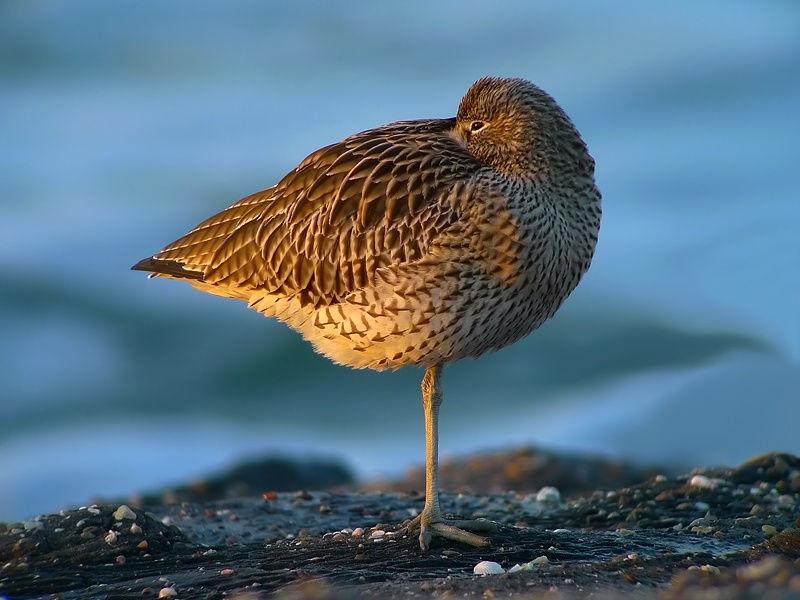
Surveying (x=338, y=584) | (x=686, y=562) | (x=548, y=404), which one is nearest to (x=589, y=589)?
(x=686, y=562)

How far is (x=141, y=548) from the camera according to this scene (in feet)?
25.6

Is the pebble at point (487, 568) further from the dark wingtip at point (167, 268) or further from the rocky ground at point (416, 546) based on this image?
the dark wingtip at point (167, 268)

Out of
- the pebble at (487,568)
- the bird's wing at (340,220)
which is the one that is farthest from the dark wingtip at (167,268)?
the pebble at (487,568)

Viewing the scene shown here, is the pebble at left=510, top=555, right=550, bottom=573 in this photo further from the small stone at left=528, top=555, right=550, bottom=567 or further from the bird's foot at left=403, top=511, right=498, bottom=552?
the bird's foot at left=403, top=511, right=498, bottom=552

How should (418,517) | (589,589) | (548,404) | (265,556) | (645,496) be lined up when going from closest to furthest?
(589,589), (265,556), (418,517), (645,496), (548,404)

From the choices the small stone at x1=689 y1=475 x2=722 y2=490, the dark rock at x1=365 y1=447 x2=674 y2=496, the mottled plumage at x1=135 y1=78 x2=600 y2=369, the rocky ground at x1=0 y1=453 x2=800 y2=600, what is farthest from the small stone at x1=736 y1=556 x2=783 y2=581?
the dark rock at x1=365 y1=447 x2=674 y2=496

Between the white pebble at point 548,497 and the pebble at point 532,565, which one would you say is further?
the white pebble at point 548,497

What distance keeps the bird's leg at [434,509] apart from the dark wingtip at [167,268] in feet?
6.33

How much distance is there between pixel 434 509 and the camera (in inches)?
309

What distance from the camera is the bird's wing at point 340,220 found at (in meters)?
8.04

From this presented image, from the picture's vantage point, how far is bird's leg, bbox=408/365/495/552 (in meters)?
7.63

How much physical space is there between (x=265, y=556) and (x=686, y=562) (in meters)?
2.28

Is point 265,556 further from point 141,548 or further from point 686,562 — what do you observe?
point 686,562

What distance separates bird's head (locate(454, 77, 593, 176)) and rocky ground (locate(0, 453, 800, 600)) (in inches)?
84.8
